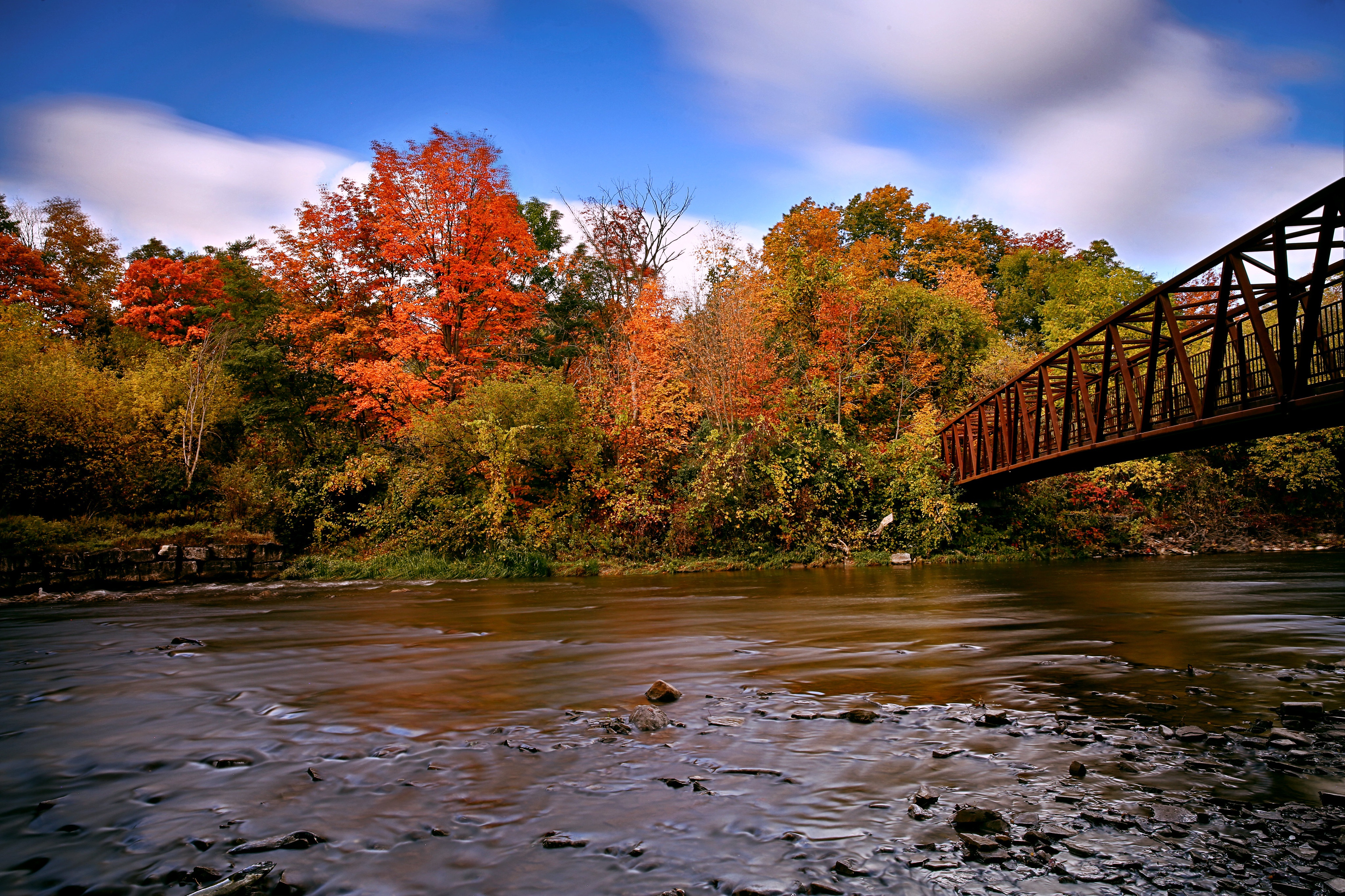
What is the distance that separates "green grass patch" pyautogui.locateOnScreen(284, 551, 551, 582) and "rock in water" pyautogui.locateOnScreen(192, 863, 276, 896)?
1899cm

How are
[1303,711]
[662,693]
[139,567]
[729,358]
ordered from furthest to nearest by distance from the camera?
1. [729,358]
2. [139,567]
3. [662,693]
4. [1303,711]

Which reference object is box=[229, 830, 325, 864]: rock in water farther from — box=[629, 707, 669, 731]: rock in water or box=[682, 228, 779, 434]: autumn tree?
box=[682, 228, 779, 434]: autumn tree

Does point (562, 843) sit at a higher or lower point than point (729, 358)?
lower

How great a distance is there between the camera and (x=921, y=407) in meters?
31.7

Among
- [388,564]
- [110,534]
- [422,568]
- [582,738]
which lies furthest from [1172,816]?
[110,534]

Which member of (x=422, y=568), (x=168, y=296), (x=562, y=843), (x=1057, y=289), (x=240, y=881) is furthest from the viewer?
(x=1057, y=289)

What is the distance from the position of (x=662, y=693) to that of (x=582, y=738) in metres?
1.31

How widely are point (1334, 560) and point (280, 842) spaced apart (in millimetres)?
27146

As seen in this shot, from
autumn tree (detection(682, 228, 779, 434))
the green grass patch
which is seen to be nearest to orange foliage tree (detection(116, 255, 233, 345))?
the green grass patch

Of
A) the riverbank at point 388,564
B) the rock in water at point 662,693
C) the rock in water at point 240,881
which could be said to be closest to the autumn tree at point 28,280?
the riverbank at point 388,564

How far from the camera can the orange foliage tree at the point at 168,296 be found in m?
34.2

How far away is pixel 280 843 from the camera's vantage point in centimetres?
371

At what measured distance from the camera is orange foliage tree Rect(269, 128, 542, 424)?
91.2 feet

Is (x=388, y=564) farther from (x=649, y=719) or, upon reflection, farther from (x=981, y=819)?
(x=981, y=819)
